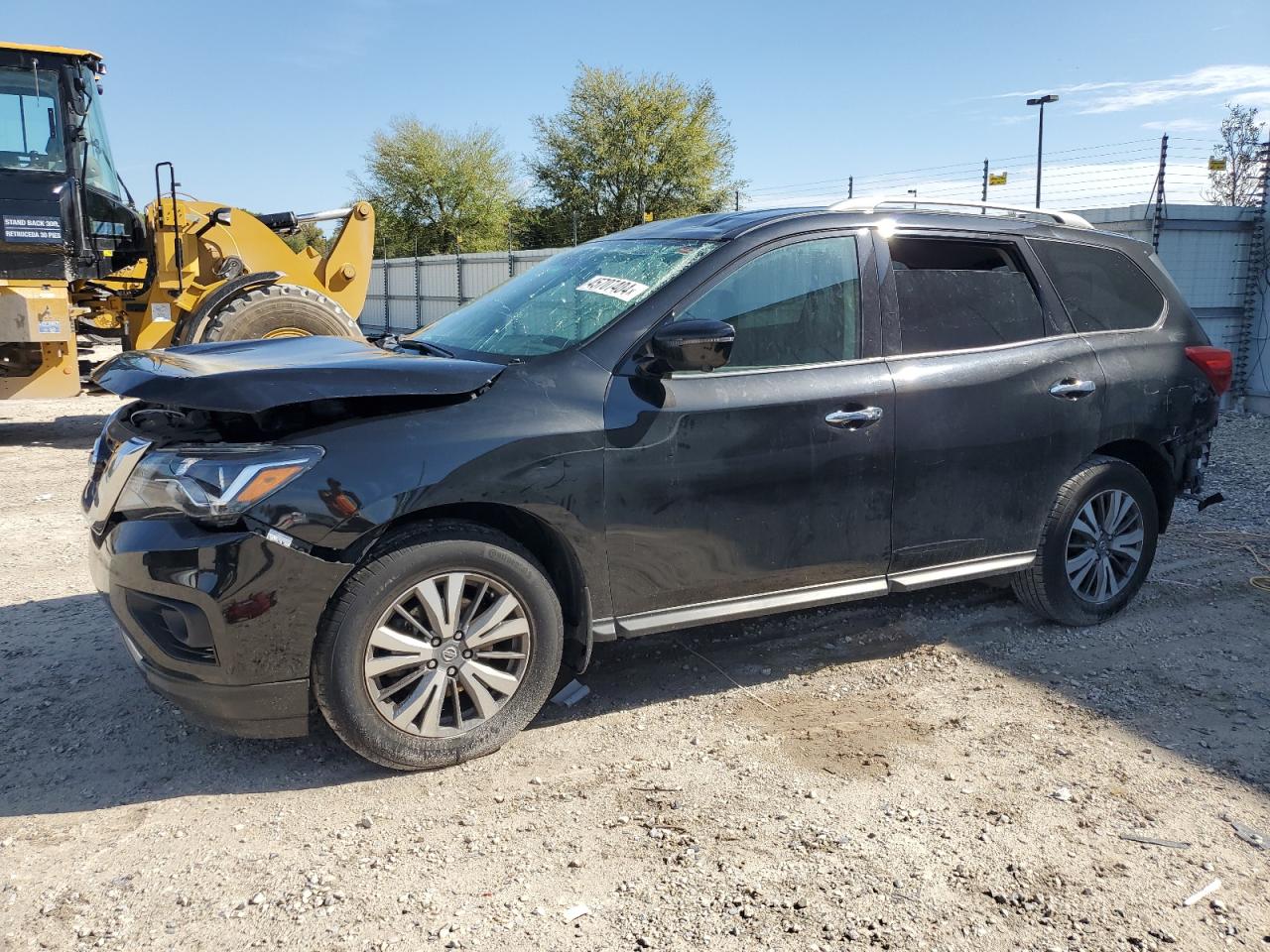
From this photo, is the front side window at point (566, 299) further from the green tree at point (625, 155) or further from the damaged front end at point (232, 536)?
the green tree at point (625, 155)

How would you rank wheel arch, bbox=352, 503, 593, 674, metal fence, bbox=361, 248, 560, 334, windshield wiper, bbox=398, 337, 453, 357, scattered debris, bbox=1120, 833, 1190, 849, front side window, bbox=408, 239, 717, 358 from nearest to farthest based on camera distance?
scattered debris, bbox=1120, 833, 1190, 849 → wheel arch, bbox=352, 503, 593, 674 → front side window, bbox=408, 239, 717, 358 → windshield wiper, bbox=398, 337, 453, 357 → metal fence, bbox=361, 248, 560, 334

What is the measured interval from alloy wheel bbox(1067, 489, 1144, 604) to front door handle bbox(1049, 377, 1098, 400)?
501 mm

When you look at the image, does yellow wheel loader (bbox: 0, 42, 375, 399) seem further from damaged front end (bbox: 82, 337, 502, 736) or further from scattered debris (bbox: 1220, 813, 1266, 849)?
scattered debris (bbox: 1220, 813, 1266, 849)

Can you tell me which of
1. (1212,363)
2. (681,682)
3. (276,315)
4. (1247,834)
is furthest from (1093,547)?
(276,315)

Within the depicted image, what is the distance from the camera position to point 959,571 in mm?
4324

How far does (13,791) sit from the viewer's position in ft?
10.8

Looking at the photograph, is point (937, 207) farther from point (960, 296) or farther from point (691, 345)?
point (691, 345)

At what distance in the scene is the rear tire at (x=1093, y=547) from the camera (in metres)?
4.61

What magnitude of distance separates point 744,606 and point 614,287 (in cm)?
132

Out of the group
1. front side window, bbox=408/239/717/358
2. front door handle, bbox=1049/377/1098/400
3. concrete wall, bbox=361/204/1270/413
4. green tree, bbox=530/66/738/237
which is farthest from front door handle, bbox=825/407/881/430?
green tree, bbox=530/66/738/237

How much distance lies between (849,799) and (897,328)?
191cm

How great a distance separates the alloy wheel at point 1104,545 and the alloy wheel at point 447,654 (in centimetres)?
271

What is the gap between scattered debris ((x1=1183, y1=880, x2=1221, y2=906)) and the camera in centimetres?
274

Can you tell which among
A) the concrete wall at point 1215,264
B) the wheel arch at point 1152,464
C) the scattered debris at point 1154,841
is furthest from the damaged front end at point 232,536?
the concrete wall at point 1215,264
